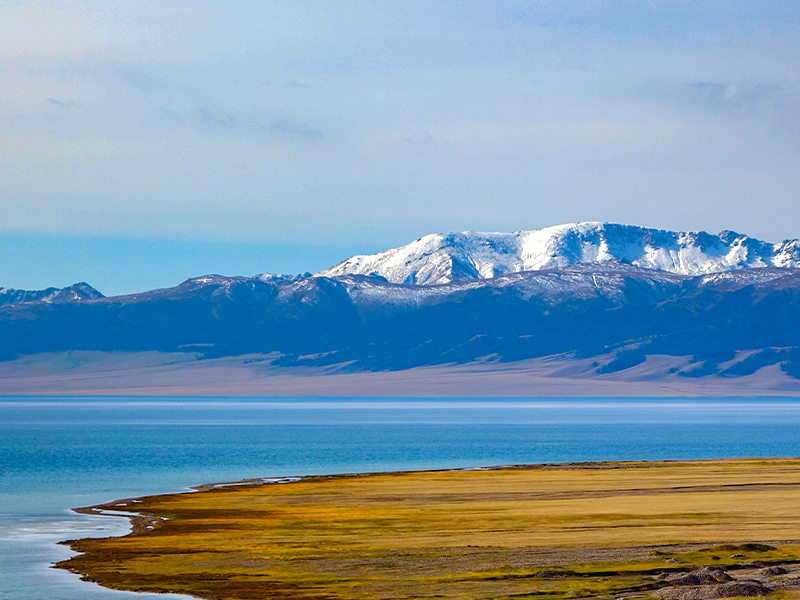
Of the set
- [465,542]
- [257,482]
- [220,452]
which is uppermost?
[465,542]

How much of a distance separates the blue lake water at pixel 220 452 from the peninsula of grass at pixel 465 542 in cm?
254

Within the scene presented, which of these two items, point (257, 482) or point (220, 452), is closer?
point (257, 482)

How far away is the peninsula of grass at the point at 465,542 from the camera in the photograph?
32.1 meters

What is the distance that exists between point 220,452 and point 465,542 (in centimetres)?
7160

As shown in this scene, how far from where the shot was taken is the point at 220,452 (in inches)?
4316

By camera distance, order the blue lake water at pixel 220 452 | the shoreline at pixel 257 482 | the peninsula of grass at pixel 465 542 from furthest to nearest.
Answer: the shoreline at pixel 257 482 → the blue lake water at pixel 220 452 → the peninsula of grass at pixel 465 542

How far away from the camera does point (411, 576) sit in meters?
33.9

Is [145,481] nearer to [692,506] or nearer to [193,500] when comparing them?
[193,500]

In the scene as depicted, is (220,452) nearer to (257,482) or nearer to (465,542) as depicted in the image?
(257,482)

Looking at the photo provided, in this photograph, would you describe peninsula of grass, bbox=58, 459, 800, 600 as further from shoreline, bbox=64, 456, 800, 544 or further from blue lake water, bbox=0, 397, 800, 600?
blue lake water, bbox=0, 397, 800, 600

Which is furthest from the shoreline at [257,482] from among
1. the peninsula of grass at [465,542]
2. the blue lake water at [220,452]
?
the blue lake water at [220,452]

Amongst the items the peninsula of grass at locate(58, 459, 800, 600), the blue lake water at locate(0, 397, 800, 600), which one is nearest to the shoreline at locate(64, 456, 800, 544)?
the peninsula of grass at locate(58, 459, 800, 600)

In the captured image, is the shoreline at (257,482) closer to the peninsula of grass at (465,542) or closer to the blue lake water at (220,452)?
the peninsula of grass at (465,542)

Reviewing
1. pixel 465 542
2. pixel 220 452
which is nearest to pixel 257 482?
pixel 465 542
